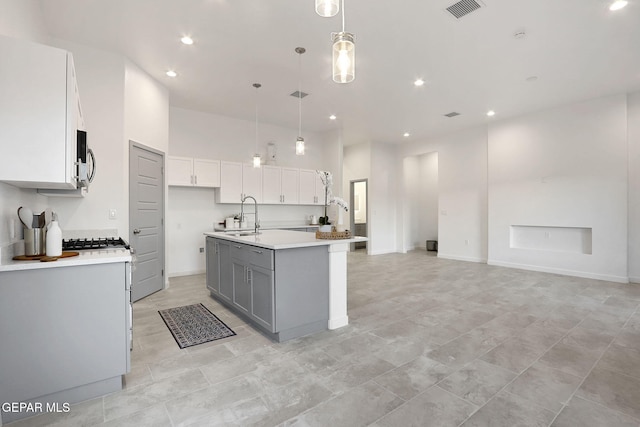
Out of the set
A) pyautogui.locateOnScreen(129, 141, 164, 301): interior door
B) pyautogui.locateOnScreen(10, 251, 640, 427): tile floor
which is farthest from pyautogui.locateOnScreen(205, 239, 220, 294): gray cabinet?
pyautogui.locateOnScreen(129, 141, 164, 301): interior door

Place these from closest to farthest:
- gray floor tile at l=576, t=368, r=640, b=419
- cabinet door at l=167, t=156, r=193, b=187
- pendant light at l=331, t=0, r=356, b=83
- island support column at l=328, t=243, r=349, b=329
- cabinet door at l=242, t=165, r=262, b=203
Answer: pendant light at l=331, t=0, r=356, b=83, gray floor tile at l=576, t=368, r=640, b=419, island support column at l=328, t=243, r=349, b=329, cabinet door at l=167, t=156, r=193, b=187, cabinet door at l=242, t=165, r=262, b=203

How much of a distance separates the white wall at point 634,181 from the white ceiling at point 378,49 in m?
0.46

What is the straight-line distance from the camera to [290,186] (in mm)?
6699

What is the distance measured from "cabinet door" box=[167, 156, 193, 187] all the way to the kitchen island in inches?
98.5

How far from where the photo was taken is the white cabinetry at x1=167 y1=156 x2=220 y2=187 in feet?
17.3

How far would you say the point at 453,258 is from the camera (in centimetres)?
751

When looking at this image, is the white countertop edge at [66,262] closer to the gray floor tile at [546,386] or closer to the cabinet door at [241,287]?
the cabinet door at [241,287]

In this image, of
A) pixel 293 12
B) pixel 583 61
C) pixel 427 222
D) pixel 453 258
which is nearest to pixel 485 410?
pixel 293 12

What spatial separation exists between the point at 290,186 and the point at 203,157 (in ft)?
6.15

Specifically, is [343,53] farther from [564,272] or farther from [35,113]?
[564,272]

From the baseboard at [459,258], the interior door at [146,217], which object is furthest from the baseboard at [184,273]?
the baseboard at [459,258]

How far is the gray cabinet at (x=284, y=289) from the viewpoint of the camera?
2.75 meters

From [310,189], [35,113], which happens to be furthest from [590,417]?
[310,189]

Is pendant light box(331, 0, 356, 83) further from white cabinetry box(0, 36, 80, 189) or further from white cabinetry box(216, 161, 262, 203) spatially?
white cabinetry box(216, 161, 262, 203)
